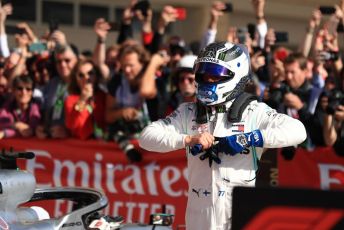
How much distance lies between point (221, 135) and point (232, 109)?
17cm

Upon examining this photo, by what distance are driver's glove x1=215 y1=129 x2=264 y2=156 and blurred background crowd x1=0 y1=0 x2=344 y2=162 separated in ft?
8.15

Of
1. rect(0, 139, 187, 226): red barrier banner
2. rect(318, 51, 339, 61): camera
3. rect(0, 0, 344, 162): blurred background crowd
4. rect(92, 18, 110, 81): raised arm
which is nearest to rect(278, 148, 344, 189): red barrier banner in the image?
rect(0, 0, 344, 162): blurred background crowd

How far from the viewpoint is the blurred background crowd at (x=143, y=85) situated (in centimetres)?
748

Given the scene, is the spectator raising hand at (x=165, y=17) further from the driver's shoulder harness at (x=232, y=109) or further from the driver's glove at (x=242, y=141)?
the driver's glove at (x=242, y=141)

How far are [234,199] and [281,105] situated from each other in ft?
15.6

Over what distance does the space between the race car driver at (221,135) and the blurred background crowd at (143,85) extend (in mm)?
2226

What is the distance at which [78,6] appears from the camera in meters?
19.2

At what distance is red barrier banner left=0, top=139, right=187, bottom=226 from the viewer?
26.5ft

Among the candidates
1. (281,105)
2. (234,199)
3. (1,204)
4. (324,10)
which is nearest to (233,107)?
(1,204)

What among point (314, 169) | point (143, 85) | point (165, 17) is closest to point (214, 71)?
point (143, 85)

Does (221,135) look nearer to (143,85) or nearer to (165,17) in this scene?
(143,85)

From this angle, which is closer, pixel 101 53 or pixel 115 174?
pixel 115 174

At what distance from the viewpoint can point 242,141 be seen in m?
4.55

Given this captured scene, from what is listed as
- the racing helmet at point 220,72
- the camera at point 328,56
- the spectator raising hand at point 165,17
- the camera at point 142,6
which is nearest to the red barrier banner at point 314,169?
the camera at point 328,56
